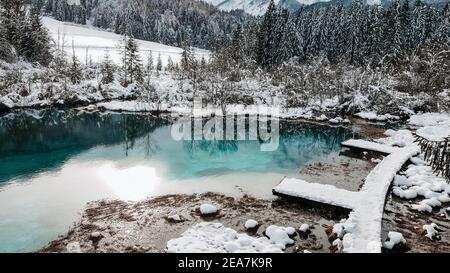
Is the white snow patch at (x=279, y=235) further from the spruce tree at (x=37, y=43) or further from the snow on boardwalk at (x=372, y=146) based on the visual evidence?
the spruce tree at (x=37, y=43)

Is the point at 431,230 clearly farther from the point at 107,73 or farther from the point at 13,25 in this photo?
the point at 13,25

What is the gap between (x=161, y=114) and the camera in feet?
118

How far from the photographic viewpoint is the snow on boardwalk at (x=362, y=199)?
36.1 ft

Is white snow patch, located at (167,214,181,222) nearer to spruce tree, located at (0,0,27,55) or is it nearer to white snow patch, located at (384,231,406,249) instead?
white snow patch, located at (384,231,406,249)

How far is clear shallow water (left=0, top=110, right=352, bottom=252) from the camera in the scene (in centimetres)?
1444

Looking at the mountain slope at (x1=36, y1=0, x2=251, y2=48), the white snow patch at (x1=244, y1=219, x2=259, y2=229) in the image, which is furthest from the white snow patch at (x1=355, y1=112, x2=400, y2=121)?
the mountain slope at (x1=36, y1=0, x2=251, y2=48)

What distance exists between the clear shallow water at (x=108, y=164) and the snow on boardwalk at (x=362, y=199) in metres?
→ 1.95

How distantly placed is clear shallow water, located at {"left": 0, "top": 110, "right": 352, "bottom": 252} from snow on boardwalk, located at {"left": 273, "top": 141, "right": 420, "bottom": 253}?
1949mm

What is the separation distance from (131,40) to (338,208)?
129 feet

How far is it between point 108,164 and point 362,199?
42.9ft

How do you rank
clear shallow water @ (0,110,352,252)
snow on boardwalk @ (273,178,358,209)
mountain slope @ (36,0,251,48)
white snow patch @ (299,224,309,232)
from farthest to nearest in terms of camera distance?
mountain slope @ (36,0,251,48) → clear shallow water @ (0,110,352,252) → snow on boardwalk @ (273,178,358,209) → white snow patch @ (299,224,309,232)

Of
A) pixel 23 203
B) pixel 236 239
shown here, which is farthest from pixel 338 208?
pixel 23 203

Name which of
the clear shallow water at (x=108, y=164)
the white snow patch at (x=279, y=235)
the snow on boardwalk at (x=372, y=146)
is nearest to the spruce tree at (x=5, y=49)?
the clear shallow water at (x=108, y=164)
